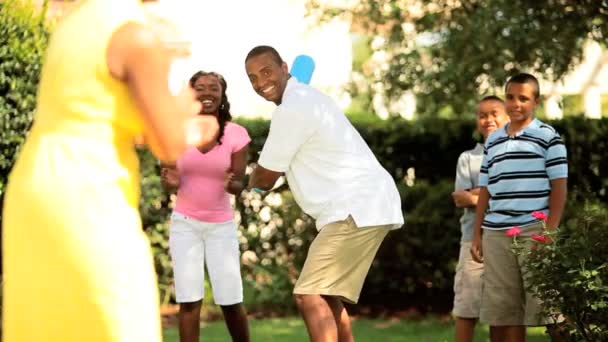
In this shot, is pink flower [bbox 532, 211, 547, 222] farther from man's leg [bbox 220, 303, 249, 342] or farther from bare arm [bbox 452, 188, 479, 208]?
man's leg [bbox 220, 303, 249, 342]

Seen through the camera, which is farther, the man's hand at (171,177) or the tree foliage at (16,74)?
the tree foliage at (16,74)

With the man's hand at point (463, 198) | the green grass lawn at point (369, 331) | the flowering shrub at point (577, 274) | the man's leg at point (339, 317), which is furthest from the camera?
the green grass lawn at point (369, 331)

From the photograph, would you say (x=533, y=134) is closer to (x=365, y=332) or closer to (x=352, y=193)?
(x=352, y=193)

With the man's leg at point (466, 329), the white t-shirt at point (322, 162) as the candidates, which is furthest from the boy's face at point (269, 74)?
the man's leg at point (466, 329)

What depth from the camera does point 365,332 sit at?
1021 cm

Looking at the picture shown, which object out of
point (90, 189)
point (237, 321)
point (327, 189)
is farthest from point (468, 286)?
point (90, 189)

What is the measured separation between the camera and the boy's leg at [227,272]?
7562 mm

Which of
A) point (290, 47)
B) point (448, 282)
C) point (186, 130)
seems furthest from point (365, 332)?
point (290, 47)

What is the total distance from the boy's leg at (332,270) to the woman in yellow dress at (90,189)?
2700 millimetres

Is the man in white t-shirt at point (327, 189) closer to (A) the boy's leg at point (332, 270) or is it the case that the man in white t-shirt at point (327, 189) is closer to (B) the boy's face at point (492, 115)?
(A) the boy's leg at point (332, 270)

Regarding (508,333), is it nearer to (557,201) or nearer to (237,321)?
(557,201)

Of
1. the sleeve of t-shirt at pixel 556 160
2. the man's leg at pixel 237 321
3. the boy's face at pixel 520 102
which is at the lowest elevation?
the man's leg at pixel 237 321

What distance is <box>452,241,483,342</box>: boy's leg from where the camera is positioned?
778 centimetres

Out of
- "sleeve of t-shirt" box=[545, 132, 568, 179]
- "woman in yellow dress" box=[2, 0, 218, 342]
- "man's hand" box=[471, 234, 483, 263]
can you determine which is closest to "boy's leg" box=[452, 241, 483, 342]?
"man's hand" box=[471, 234, 483, 263]
